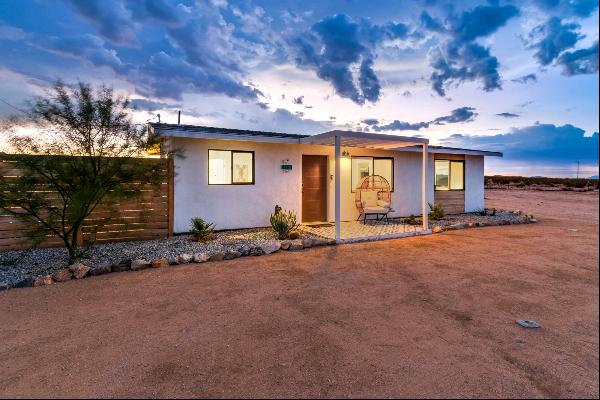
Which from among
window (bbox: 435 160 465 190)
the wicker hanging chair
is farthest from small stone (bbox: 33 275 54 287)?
window (bbox: 435 160 465 190)

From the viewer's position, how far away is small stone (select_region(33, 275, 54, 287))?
4559 mm

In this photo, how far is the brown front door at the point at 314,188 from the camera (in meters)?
9.92

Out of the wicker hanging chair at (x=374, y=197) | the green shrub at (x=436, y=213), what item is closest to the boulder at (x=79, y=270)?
the wicker hanging chair at (x=374, y=197)

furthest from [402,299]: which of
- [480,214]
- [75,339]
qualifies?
[480,214]

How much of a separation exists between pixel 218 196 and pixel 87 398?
21.3 feet

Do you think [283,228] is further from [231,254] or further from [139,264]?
[139,264]

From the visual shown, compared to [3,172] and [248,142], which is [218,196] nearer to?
[248,142]

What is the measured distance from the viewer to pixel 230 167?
341 inches

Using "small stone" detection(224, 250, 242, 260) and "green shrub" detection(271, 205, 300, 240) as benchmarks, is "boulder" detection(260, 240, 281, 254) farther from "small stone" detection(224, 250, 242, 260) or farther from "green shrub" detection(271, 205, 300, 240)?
"green shrub" detection(271, 205, 300, 240)

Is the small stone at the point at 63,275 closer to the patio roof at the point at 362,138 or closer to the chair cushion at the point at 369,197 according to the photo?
the patio roof at the point at 362,138

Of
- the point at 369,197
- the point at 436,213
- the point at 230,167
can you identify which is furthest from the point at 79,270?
the point at 436,213

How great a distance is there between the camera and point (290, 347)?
9.14 feet

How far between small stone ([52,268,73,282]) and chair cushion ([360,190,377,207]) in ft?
26.5

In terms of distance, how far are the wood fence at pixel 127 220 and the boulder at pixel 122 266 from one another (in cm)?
112
